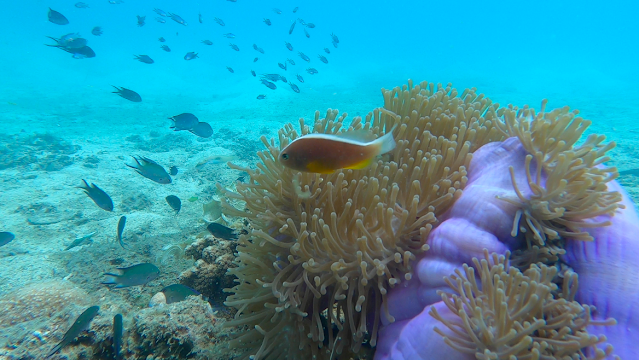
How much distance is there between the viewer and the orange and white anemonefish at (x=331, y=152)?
1.58 m

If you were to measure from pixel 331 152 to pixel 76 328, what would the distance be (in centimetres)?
255

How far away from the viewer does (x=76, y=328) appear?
2424 mm

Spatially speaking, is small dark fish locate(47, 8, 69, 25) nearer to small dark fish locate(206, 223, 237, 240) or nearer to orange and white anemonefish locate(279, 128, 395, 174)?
small dark fish locate(206, 223, 237, 240)

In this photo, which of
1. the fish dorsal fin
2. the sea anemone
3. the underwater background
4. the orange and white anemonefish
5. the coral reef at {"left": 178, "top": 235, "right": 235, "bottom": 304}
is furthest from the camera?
the underwater background

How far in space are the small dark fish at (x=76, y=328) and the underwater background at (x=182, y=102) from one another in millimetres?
59

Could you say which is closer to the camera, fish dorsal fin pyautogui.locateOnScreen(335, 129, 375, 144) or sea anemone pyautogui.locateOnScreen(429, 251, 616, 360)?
sea anemone pyautogui.locateOnScreen(429, 251, 616, 360)

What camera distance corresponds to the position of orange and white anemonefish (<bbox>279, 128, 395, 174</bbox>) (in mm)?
1582

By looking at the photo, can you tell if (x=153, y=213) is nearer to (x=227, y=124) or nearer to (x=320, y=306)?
(x=320, y=306)

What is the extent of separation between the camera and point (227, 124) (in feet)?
62.5

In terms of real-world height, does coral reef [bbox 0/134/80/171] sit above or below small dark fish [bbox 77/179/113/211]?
below

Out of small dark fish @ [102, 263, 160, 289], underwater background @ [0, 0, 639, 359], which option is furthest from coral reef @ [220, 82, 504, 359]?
small dark fish @ [102, 263, 160, 289]

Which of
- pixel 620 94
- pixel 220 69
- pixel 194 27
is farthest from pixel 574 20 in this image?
pixel 194 27

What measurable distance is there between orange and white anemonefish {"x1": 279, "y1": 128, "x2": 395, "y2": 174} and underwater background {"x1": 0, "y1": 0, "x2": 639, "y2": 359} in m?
1.66

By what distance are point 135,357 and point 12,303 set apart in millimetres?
1736
